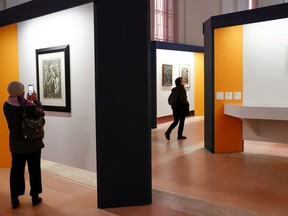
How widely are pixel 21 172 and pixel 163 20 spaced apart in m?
11.9

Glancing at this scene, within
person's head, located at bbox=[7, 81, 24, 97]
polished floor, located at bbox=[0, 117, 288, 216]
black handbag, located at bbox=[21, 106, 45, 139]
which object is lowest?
polished floor, located at bbox=[0, 117, 288, 216]

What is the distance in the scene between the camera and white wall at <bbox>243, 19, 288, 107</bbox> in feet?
21.4

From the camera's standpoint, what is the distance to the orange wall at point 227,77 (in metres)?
6.80

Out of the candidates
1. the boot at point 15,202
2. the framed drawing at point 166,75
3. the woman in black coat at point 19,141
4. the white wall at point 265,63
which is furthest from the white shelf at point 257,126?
the framed drawing at point 166,75

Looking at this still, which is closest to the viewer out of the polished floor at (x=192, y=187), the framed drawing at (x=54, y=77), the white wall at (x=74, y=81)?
the polished floor at (x=192, y=187)

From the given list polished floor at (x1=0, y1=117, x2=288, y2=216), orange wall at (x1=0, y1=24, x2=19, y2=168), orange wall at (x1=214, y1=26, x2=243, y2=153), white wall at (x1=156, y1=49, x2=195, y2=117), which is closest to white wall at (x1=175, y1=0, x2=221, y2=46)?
white wall at (x1=156, y1=49, x2=195, y2=117)

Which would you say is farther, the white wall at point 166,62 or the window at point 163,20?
the window at point 163,20

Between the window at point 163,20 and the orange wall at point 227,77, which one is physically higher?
the window at point 163,20

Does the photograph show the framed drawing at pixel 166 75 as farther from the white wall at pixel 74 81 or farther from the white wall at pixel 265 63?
the white wall at pixel 74 81

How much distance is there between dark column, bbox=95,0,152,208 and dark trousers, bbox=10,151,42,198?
2.69 ft

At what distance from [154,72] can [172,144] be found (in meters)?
3.64

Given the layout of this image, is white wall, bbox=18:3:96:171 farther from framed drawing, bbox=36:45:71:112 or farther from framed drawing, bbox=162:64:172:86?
framed drawing, bbox=162:64:172:86

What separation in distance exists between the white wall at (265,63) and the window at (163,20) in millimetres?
7589

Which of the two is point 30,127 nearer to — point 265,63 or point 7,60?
point 7,60
